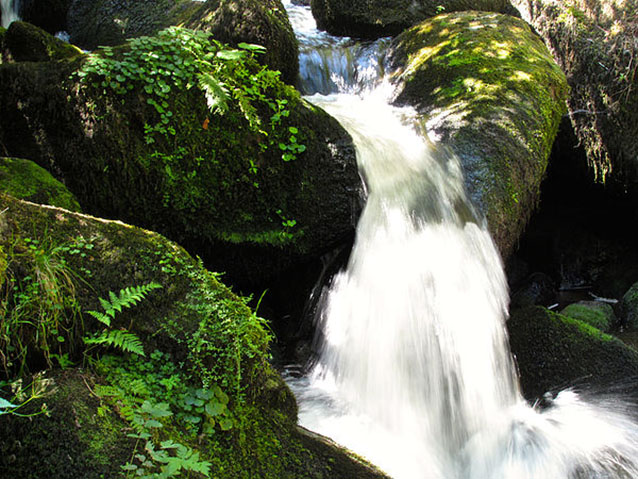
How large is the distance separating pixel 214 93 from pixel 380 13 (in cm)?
632

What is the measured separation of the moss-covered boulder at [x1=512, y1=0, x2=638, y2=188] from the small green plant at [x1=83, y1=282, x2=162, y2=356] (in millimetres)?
7528

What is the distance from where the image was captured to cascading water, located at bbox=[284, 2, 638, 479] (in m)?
3.65

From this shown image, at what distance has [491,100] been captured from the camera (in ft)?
19.7

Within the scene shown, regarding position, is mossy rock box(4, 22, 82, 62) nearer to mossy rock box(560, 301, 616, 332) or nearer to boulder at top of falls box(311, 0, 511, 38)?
boulder at top of falls box(311, 0, 511, 38)

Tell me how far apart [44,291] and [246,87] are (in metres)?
2.83

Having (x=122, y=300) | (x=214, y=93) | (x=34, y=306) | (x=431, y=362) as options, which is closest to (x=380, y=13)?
(x=214, y=93)

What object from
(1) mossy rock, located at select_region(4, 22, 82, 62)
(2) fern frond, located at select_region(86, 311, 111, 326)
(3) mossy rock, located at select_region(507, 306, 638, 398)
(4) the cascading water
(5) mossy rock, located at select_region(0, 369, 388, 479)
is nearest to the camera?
(5) mossy rock, located at select_region(0, 369, 388, 479)

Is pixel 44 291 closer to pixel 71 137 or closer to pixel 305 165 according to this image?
pixel 71 137

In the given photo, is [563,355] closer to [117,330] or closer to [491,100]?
[491,100]

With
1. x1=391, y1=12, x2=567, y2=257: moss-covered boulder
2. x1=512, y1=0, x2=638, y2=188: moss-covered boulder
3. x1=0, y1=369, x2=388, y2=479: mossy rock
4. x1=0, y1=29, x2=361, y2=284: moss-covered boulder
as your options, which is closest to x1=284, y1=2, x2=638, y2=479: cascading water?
x1=391, y1=12, x2=567, y2=257: moss-covered boulder

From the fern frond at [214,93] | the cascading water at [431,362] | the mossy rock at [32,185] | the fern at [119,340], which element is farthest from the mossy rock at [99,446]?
the fern frond at [214,93]

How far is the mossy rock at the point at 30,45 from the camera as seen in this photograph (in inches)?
179

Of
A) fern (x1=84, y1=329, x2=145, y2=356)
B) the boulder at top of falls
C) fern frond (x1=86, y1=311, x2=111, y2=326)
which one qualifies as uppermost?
the boulder at top of falls

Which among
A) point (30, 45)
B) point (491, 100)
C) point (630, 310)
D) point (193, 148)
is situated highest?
point (491, 100)
